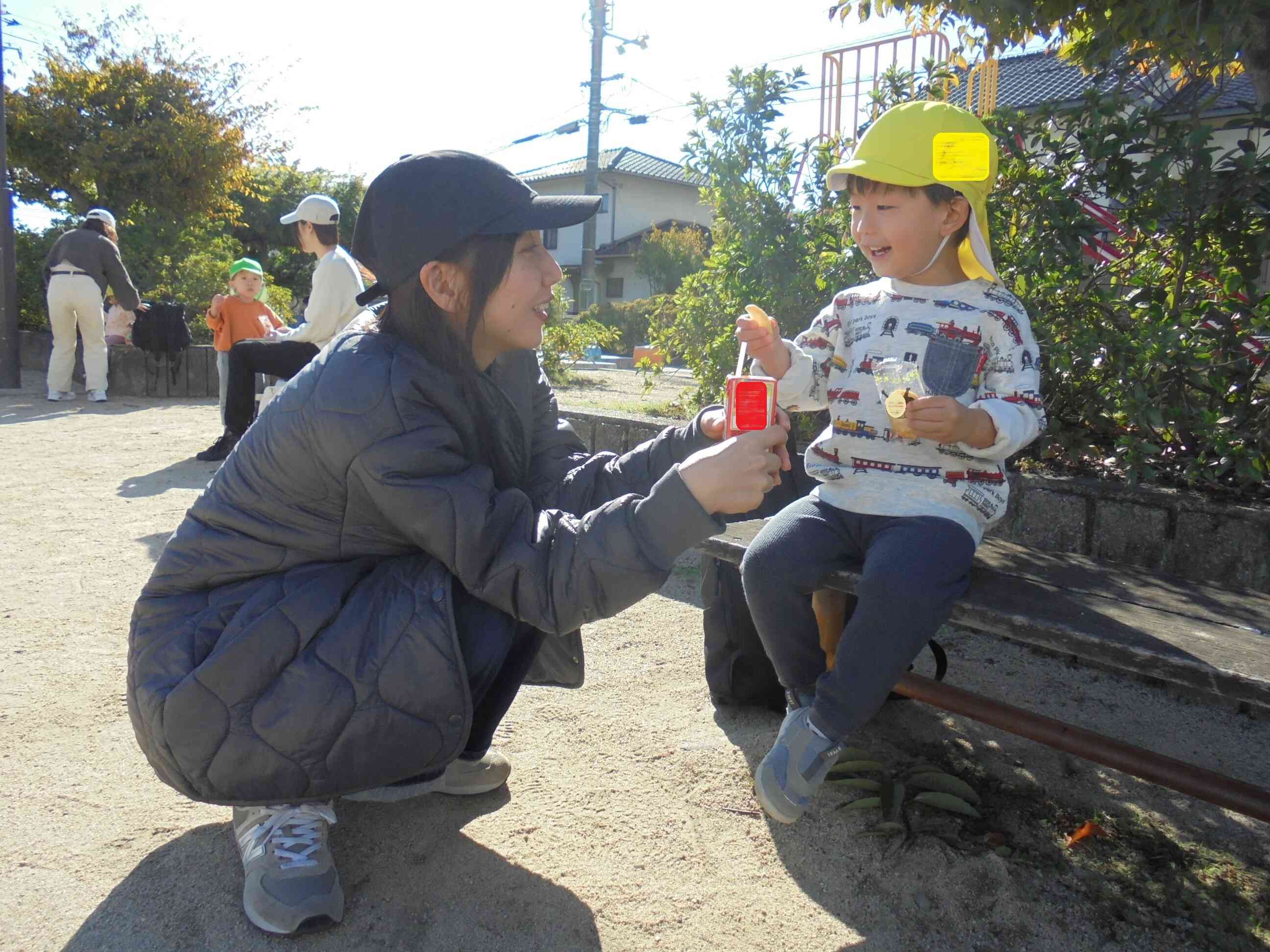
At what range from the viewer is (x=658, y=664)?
121 inches

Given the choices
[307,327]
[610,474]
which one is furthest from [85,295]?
[610,474]

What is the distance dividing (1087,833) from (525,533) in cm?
135

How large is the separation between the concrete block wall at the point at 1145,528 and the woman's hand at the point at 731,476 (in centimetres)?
146

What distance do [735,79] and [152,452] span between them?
14.8 feet

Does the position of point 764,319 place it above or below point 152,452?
above

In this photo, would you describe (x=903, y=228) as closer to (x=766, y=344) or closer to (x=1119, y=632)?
(x=766, y=344)

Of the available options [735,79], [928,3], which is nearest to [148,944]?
[928,3]

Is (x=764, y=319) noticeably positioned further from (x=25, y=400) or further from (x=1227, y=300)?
(x=25, y=400)

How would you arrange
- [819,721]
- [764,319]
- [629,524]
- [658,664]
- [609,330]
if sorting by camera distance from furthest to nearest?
1. [609,330]
2. [658,664]
3. [764,319]
4. [819,721]
5. [629,524]

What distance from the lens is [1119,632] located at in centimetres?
171

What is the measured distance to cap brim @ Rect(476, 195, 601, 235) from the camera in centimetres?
191

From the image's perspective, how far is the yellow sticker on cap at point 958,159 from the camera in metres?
2.26

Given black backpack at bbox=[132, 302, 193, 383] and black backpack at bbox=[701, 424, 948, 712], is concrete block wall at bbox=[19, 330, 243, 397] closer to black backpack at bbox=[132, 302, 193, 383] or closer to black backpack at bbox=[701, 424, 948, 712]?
black backpack at bbox=[132, 302, 193, 383]

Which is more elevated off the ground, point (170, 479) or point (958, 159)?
point (958, 159)
